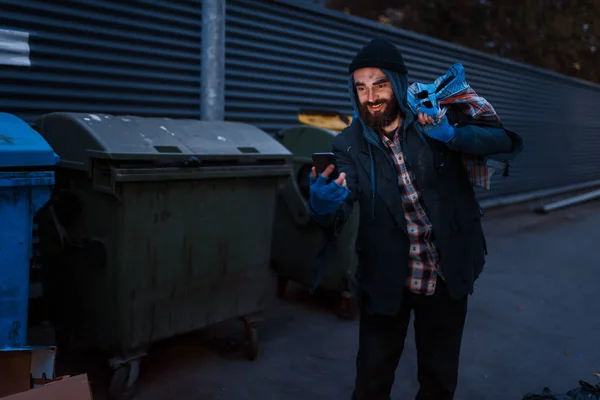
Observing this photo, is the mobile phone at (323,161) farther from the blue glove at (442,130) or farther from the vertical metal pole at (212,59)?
the vertical metal pole at (212,59)

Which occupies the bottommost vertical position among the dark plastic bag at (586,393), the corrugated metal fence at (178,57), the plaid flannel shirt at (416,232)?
the dark plastic bag at (586,393)

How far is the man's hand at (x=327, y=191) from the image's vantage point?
211 centimetres

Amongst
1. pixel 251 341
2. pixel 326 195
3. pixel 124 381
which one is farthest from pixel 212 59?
pixel 326 195

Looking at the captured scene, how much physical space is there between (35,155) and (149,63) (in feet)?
8.06

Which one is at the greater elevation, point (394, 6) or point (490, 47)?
point (394, 6)

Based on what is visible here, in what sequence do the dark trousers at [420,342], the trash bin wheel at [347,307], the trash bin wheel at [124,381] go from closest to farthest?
the dark trousers at [420,342], the trash bin wheel at [124,381], the trash bin wheel at [347,307]

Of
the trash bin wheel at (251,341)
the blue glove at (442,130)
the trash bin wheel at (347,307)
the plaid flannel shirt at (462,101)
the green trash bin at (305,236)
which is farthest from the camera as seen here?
the trash bin wheel at (347,307)

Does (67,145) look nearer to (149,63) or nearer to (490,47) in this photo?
(149,63)

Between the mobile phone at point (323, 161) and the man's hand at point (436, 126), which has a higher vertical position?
the man's hand at point (436, 126)

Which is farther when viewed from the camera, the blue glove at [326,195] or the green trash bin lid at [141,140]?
the green trash bin lid at [141,140]

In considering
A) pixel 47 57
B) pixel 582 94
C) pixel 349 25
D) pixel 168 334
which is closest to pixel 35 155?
pixel 168 334

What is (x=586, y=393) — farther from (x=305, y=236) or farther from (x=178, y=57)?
(x=178, y=57)

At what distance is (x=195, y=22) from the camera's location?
205 inches

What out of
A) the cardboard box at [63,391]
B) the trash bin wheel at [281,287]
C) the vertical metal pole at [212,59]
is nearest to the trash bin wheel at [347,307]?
the trash bin wheel at [281,287]
